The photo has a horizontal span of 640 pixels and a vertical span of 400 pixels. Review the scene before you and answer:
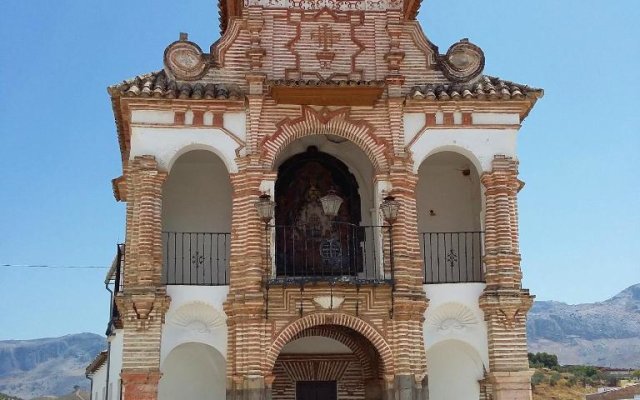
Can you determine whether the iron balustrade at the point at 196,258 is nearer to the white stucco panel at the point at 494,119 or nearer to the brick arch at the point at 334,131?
the brick arch at the point at 334,131

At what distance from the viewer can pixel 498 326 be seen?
16.7 m

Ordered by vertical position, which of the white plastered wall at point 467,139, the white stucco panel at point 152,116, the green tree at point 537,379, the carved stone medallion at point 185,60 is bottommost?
the green tree at point 537,379

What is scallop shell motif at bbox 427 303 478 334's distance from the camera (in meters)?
17.0

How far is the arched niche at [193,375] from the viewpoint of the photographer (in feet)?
59.9

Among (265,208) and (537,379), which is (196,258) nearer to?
(265,208)

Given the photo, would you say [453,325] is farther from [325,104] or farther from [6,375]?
[6,375]

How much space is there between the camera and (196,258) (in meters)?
18.7

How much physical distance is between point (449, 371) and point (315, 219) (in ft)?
14.6

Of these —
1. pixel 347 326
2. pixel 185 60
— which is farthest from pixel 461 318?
pixel 185 60

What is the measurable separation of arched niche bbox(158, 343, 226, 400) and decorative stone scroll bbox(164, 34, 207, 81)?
5724mm

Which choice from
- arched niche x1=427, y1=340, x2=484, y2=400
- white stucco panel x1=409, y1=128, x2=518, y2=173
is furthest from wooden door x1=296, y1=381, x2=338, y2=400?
white stucco panel x1=409, y1=128, x2=518, y2=173

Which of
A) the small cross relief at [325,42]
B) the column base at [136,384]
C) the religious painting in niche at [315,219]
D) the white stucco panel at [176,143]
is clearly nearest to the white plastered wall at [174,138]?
the white stucco panel at [176,143]

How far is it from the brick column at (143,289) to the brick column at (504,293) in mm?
6352

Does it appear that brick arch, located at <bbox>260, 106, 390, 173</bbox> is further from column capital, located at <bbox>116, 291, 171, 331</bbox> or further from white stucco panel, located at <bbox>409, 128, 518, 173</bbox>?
column capital, located at <bbox>116, 291, 171, 331</bbox>
